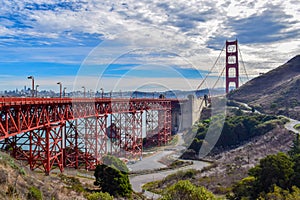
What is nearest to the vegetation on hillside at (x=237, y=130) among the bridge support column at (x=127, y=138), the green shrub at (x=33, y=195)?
the bridge support column at (x=127, y=138)

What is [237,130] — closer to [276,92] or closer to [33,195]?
[276,92]

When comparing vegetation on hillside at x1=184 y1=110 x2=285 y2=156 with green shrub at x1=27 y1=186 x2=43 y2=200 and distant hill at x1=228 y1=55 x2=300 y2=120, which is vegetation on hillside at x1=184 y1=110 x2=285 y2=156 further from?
green shrub at x1=27 y1=186 x2=43 y2=200

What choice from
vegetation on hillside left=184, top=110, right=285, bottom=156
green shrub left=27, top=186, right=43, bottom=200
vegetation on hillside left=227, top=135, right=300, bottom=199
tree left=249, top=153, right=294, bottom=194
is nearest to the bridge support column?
vegetation on hillside left=184, top=110, right=285, bottom=156

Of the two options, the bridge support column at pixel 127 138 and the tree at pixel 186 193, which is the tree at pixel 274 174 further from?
the bridge support column at pixel 127 138

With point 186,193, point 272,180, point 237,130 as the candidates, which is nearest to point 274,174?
point 272,180

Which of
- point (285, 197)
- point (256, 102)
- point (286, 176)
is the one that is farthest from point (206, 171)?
point (256, 102)

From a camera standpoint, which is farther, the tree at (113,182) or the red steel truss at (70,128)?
the tree at (113,182)
